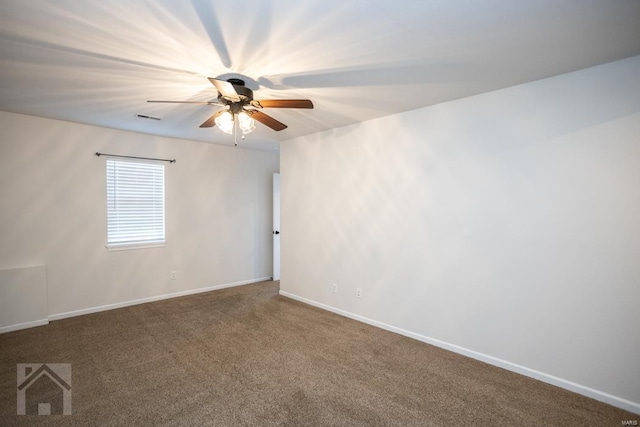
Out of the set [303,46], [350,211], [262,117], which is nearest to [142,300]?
[350,211]

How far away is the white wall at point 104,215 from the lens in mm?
3641

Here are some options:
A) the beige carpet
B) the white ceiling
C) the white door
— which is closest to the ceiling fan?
the white ceiling

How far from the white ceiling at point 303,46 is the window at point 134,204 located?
1375 millimetres

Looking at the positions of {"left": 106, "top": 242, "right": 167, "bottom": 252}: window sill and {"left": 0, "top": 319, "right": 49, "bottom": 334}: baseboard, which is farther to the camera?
{"left": 106, "top": 242, "right": 167, "bottom": 252}: window sill

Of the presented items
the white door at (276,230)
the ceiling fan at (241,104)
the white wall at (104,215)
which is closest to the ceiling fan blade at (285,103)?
the ceiling fan at (241,104)

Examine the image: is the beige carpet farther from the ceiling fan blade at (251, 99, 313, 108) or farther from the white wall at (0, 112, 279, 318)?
the ceiling fan blade at (251, 99, 313, 108)

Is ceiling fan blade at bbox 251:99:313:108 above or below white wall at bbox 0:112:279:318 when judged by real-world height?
above

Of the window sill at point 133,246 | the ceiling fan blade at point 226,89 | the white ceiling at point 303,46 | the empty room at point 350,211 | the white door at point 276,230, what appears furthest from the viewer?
the white door at point 276,230

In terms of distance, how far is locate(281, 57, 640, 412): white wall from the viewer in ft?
7.50

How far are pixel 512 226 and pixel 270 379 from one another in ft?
8.10

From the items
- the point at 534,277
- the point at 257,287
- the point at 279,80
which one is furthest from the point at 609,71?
the point at 257,287

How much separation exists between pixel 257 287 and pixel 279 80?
3807 millimetres

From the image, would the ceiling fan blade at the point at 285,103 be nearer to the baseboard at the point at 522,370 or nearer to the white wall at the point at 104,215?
the baseboard at the point at 522,370

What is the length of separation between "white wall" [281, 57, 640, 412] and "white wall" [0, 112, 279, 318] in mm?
2218
